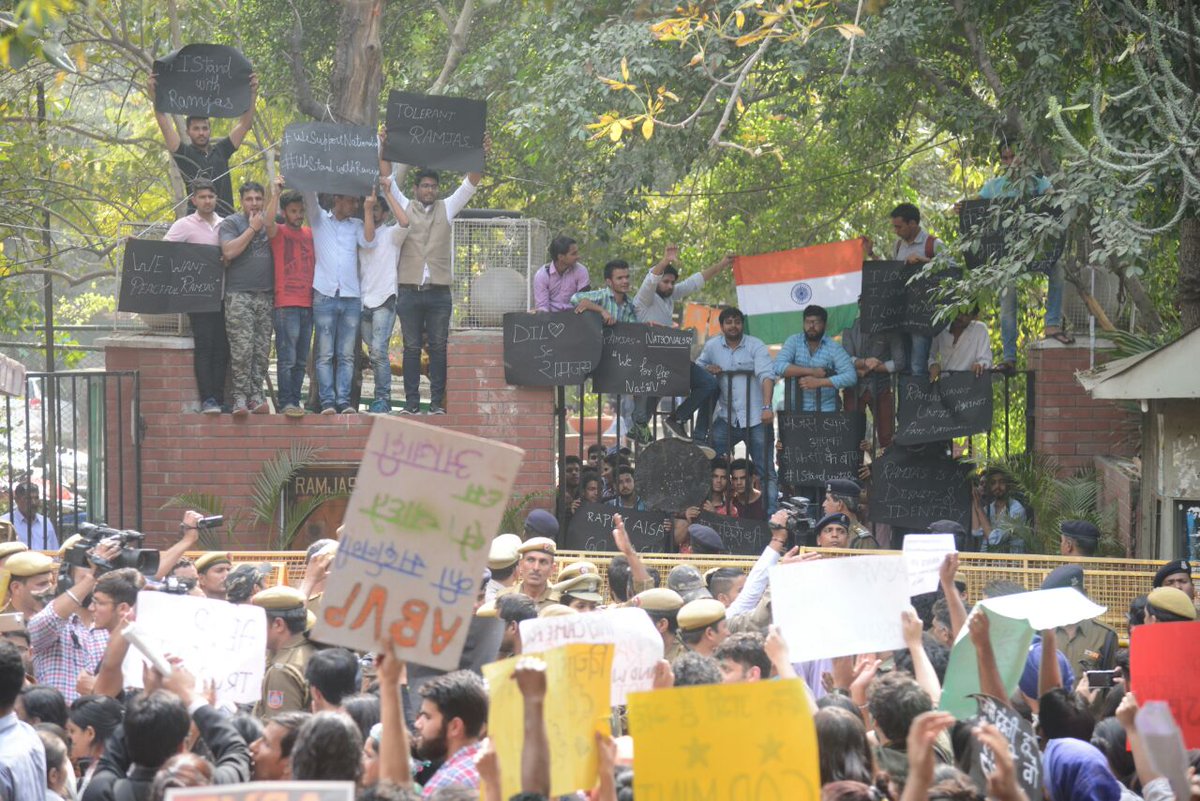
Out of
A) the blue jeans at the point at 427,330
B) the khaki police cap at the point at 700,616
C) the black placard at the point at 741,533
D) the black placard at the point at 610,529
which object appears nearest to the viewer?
the khaki police cap at the point at 700,616

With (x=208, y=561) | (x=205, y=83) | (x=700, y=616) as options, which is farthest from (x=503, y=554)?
(x=205, y=83)

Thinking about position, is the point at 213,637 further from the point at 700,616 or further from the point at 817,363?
the point at 817,363

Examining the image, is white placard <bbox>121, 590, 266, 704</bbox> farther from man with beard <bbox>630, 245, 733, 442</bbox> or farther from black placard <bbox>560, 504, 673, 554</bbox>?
man with beard <bbox>630, 245, 733, 442</bbox>

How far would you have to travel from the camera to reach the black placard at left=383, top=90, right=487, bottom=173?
1308cm

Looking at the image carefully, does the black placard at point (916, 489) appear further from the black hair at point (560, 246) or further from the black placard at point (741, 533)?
the black hair at point (560, 246)

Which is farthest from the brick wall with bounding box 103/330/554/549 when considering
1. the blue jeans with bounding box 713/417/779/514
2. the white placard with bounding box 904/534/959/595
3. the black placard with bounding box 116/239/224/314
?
the white placard with bounding box 904/534/959/595

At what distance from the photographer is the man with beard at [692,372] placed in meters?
13.6

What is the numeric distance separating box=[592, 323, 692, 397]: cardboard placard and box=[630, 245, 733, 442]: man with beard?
0.37m

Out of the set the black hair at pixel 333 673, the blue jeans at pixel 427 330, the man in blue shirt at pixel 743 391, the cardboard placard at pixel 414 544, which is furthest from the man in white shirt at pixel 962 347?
the cardboard placard at pixel 414 544

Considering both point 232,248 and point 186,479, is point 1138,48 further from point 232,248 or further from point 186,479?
point 186,479

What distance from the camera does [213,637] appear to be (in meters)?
6.56

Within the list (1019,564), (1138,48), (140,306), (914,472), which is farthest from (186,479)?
(1138,48)

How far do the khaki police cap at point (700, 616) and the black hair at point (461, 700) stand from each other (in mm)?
2140

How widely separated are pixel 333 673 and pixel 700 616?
191 centimetres
